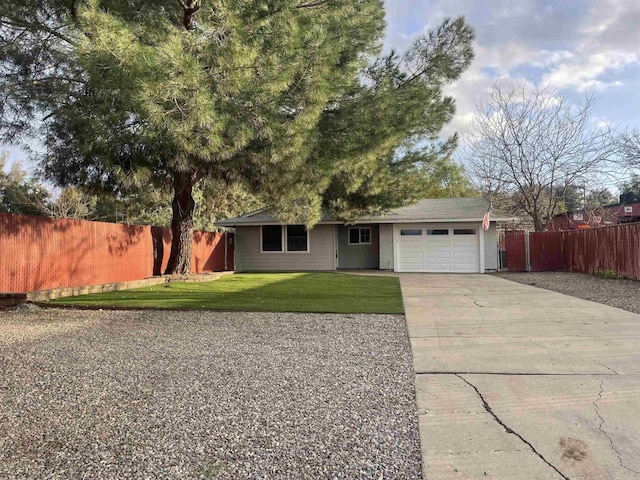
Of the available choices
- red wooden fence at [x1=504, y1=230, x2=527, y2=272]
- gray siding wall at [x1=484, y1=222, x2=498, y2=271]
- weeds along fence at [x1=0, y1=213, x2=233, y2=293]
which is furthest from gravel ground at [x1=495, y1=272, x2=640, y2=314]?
weeds along fence at [x1=0, y1=213, x2=233, y2=293]

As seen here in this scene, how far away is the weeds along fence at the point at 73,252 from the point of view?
9.76 metres

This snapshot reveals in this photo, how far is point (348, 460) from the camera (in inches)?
107

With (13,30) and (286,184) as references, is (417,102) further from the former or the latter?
(13,30)

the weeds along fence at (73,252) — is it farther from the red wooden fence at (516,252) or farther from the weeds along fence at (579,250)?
the weeds along fence at (579,250)

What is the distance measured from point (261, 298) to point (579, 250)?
12822mm

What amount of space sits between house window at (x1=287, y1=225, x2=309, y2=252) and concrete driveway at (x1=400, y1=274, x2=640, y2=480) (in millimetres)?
12805

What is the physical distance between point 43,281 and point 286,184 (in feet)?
19.7

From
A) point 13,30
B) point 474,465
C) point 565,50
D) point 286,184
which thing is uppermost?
point 565,50

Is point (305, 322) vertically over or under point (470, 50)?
under

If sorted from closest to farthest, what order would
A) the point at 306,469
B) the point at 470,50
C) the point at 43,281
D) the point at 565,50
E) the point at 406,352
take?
1. the point at 306,469
2. the point at 406,352
3. the point at 43,281
4. the point at 470,50
5. the point at 565,50

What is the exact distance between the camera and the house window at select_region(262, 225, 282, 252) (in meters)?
20.6

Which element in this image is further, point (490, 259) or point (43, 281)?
point (490, 259)

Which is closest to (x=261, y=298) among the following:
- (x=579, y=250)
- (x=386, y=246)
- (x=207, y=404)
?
(x=207, y=404)

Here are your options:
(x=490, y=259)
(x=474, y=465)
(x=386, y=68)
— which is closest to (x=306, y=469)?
(x=474, y=465)
